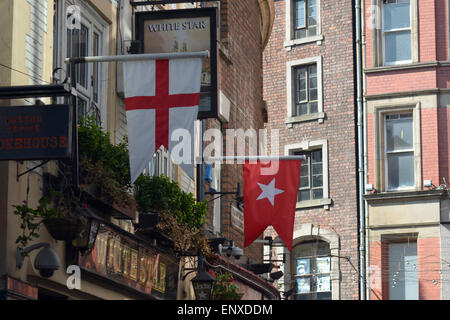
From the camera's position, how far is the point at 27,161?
12.2m

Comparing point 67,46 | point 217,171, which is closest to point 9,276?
point 67,46

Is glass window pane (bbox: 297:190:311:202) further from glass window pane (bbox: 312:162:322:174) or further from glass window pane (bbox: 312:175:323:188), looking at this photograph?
glass window pane (bbox: 312:162:322:174)

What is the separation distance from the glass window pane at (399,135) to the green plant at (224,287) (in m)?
16.2

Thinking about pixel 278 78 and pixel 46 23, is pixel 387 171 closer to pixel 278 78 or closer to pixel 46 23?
pixel 278 78

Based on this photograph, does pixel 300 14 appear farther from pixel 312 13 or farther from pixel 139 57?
pixel 139 57

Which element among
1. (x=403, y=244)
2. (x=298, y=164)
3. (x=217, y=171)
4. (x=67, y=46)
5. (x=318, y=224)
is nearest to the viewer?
(x=67, y=46)

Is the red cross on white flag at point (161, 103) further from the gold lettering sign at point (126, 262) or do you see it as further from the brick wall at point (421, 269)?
the brick wall at point (421, 269)

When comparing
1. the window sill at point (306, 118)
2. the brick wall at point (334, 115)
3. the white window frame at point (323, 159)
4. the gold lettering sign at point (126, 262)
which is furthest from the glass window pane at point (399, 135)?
the gold lettering sign at point (126, 262)

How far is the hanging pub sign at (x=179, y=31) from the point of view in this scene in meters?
16.1

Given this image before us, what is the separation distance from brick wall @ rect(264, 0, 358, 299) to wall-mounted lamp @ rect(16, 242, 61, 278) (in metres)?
23.9

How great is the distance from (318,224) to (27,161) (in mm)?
24589

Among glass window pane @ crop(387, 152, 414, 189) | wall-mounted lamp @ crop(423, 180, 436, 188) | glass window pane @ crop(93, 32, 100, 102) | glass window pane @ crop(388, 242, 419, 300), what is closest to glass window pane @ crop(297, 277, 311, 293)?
glass window pane @ crop(388, 242, 419, 300)

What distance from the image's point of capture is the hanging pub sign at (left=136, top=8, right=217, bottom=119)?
16.1 meters

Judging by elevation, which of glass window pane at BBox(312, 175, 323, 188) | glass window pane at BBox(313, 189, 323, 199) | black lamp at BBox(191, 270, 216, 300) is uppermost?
glass window pane at BBox(312, 175, 323, 188)
